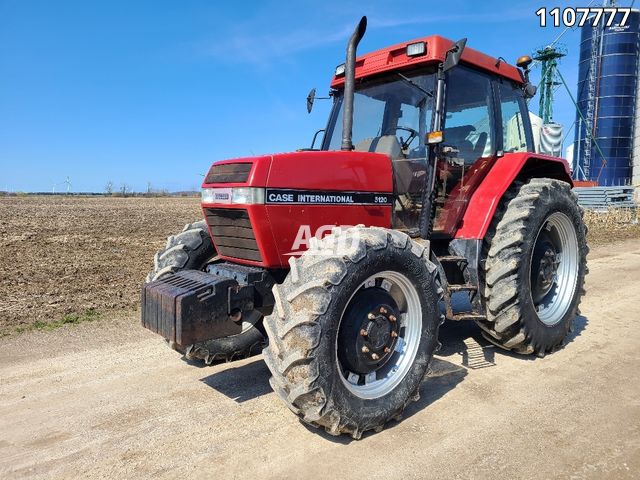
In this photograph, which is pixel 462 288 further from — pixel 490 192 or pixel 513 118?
pixel 513 118

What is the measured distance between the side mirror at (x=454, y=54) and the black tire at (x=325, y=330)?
5.20 ft

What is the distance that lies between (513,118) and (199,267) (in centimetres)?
356

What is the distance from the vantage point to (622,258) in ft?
32.7

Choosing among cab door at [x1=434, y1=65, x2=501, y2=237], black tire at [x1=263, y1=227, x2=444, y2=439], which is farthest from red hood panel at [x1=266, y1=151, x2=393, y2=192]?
cab door at [x1=434, y1=65, x2=501, y2=237]

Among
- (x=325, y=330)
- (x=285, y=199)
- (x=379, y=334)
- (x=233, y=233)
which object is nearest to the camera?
(x=325, y=330)

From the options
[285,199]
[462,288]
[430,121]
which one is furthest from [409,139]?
[285,199]

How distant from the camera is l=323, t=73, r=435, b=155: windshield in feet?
13.7

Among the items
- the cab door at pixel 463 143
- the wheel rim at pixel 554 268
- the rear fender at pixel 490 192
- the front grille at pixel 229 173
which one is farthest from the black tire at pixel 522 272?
the front grille at pixel 229 173

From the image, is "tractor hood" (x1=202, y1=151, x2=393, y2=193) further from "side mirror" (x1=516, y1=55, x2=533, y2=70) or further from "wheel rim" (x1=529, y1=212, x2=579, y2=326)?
"side mirror" (x1=516, y1=55, x2=533, y2=70)

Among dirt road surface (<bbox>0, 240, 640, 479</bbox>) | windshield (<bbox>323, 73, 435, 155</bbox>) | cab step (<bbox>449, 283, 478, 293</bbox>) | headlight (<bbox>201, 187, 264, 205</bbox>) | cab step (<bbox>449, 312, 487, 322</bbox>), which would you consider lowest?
dirt road surface (<bbox>0, 240, 640, 479</bbox>)

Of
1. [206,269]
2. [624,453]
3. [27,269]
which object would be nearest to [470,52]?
[206,269]

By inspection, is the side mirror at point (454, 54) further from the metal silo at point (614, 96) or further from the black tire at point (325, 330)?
the metal silo at point (614, 96)

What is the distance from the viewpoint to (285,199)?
131 inches

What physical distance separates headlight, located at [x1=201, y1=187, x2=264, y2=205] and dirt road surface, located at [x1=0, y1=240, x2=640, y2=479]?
57.0 inches
